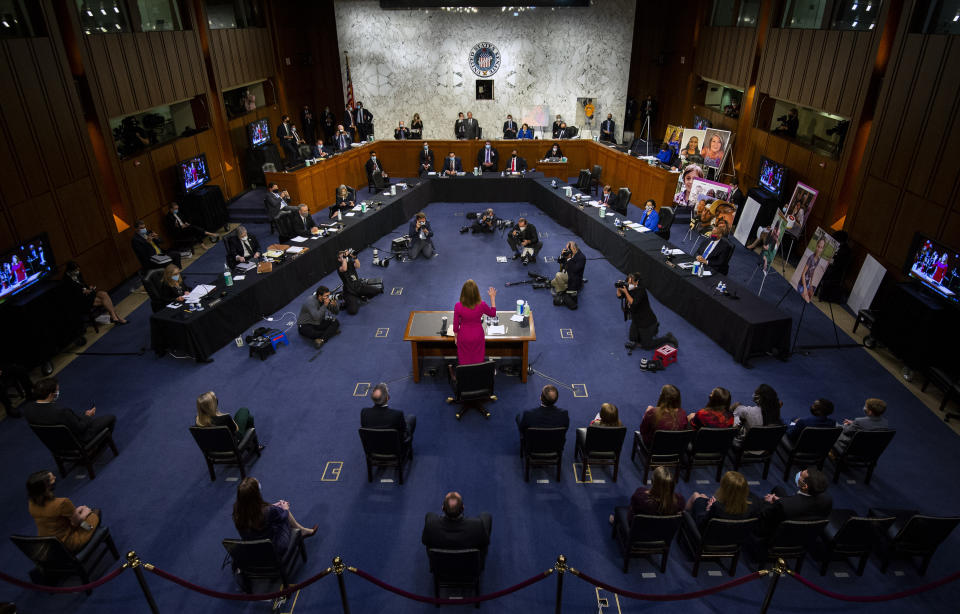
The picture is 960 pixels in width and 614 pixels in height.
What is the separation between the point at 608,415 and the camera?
18.4 ft

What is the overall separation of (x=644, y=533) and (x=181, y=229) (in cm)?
1211

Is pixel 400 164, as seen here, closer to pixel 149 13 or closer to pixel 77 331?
pixel 149 13

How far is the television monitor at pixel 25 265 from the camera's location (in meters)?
8.09

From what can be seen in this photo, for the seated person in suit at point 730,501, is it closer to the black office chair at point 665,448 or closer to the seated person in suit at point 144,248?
the black office chair at point 665,448

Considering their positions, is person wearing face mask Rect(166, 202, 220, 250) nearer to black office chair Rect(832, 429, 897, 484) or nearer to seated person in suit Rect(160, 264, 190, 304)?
seated person in suit Rect(160, 264, 190, 304)

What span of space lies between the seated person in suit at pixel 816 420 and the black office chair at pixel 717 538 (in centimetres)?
151

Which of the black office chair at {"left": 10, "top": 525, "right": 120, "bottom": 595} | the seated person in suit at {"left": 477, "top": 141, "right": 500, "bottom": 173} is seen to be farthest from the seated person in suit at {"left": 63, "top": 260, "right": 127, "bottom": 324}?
the seated person in suit at {"left": 477, "top": 141, "right": 500, "bottom": 173}

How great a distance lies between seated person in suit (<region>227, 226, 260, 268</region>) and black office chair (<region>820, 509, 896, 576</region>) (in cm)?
967

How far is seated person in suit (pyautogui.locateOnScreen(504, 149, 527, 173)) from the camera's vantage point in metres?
15.9

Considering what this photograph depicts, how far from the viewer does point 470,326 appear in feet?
22.7

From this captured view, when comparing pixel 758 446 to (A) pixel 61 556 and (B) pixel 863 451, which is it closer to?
(B) pixel 863 451

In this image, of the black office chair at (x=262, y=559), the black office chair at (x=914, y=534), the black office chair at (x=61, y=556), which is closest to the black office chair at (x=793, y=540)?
the black office chair at (x=914, y=534)

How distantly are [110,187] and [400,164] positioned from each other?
8.44 metres

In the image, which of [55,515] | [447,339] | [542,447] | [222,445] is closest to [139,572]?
[55,515]
